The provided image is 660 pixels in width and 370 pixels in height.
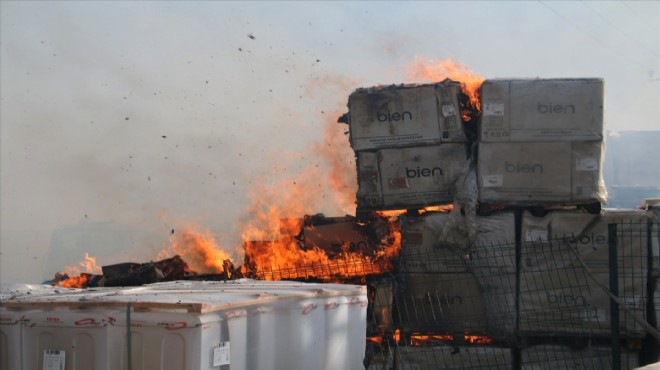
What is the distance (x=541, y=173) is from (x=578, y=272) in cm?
115

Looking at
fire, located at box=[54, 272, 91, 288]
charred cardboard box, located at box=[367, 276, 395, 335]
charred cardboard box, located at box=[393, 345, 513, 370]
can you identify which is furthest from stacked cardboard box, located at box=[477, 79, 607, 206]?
fire, located at box=[54, 272, 91, 288]

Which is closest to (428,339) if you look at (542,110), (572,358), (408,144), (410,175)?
(572,358)

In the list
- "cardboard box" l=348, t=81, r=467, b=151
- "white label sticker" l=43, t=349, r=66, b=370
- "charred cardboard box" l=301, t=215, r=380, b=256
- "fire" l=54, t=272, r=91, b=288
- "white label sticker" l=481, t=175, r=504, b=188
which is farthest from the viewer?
"fire" l=54, t=272, r=91, b=288

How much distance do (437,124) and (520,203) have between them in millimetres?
1286

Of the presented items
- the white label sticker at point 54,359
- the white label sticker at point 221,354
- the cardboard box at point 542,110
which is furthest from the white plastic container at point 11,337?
the cardboard box at point 542,110

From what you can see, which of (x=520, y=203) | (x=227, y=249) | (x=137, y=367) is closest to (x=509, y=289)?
(x=520, y=203)

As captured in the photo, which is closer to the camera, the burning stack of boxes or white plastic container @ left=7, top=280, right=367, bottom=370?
white plastic container @ left=7, top=280, right=367, bottom=370

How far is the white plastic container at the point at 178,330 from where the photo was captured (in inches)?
181

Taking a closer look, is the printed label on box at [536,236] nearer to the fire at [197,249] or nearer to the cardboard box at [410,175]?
→ the cardboard box at [410,175]

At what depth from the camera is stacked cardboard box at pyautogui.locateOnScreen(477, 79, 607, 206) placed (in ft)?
26.1

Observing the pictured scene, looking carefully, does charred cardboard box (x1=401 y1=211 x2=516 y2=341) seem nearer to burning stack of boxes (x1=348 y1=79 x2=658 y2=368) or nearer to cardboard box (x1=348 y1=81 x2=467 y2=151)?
burning stack of boxes (x1=348 y1=79 x2=658 y2=368)

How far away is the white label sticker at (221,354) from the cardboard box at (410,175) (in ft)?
13.5

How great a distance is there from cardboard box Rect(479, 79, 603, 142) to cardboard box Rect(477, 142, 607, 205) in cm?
11

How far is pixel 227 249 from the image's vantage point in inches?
518
